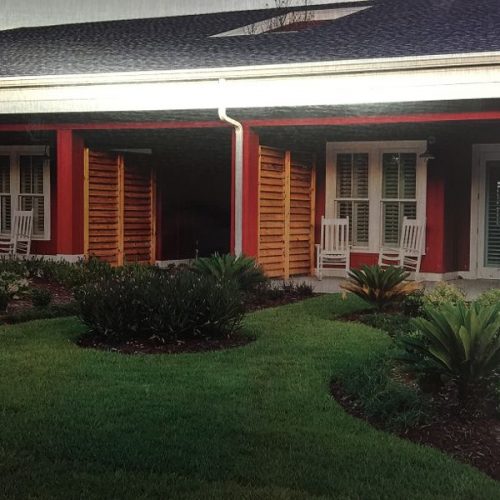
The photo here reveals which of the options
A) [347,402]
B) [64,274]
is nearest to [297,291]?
[64,274]

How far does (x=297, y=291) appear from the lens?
36.3 ft

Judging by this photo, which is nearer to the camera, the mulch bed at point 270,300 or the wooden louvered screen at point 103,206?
the mulch bed at point 270,300

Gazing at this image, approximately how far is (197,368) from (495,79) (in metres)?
5.35

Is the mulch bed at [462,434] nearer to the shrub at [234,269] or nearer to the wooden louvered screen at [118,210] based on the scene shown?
the shrub at [234,269]

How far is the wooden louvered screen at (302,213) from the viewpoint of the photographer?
1322 cm

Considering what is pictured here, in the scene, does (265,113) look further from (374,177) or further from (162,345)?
(162,345)

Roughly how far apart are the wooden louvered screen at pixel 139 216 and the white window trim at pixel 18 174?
1395 mm

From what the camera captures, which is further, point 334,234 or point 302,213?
point 302,213

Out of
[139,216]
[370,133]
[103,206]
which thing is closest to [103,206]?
[103,206]

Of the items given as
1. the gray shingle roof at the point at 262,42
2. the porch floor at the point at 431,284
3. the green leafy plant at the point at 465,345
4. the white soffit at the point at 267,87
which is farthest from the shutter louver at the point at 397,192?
the green leafy plant at the point at 465,345

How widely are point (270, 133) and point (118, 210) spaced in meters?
3.22

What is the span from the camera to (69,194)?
1283 cm

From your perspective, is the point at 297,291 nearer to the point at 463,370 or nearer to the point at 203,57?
the point at 203,57

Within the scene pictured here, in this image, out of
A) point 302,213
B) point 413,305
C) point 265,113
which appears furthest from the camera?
point 302,213
